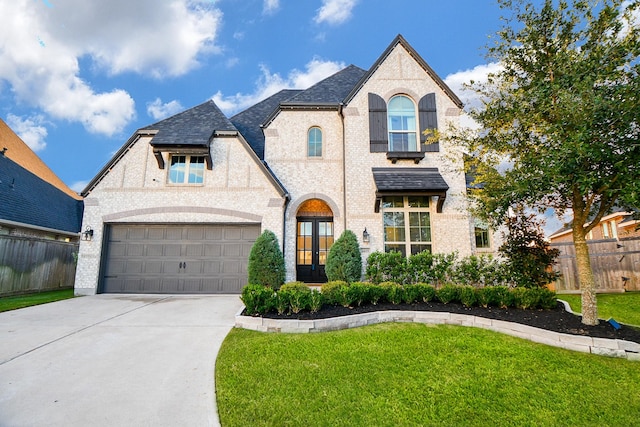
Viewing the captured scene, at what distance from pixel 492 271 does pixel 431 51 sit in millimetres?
8715

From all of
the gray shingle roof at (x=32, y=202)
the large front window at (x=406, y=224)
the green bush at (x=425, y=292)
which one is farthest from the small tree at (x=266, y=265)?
the gray shingle roof at (x=32, y=202)

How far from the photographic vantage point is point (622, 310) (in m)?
7.41

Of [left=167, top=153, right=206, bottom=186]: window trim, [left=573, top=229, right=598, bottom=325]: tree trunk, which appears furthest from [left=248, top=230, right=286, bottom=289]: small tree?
[left=573, top=229, right=598, bottom=325]: tree trunk

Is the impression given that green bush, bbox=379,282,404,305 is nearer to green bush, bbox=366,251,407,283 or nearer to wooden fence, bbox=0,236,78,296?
green bush, bbox=366,251,407,283

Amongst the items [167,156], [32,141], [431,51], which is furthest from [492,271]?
[32,141]

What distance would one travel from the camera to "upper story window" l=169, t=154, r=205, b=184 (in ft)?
35.1

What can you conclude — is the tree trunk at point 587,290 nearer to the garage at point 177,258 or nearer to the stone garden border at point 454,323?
the stone garden border at point 454,323

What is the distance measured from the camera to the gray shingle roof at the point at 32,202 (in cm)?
1127

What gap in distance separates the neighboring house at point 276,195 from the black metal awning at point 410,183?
0.04 metres

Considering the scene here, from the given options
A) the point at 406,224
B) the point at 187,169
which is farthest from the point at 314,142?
the point at 187,169

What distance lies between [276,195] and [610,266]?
11.8 meters

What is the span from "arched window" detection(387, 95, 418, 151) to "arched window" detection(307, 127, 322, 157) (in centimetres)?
277

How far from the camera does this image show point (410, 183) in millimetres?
A: 9891

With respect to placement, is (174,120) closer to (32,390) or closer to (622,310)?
(32,390)
